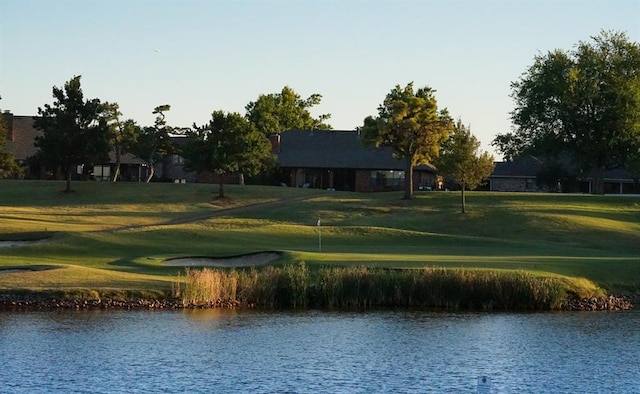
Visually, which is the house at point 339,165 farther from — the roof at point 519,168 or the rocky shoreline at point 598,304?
the rocky shoreline at point 598,304

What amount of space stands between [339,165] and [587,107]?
1107 inches

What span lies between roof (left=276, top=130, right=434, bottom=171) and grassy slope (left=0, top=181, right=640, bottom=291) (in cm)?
1645

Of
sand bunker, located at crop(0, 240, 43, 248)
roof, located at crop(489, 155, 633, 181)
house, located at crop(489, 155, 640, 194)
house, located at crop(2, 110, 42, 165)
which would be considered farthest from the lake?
roof, located at crop(489, 155, 633, 181)

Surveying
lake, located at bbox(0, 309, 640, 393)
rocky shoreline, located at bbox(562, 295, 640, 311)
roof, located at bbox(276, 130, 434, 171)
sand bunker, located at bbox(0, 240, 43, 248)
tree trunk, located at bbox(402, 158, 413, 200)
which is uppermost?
roof, located at bbox(276, 130, 434, 171)

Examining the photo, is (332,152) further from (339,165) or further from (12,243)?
(12,243)

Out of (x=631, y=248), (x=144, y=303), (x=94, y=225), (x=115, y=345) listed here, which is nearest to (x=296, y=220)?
(x=94, y=225)

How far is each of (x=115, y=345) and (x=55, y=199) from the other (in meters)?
62.7

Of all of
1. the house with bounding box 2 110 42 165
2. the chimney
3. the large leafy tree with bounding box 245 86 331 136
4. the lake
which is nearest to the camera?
the lake

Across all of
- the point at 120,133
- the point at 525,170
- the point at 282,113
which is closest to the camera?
the point at 120,133

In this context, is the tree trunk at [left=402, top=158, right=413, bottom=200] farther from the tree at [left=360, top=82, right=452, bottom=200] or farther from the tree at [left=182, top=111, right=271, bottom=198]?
the tree at [left=182, top=111, right=271, bottom=198]

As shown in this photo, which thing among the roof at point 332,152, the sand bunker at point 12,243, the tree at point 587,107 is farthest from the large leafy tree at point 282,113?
the sand bunker at point 12,243

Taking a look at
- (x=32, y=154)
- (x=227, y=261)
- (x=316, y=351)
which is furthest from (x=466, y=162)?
(x=32, y=154)

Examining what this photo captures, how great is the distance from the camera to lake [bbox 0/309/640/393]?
29.9 meters

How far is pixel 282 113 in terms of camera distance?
17138 centimetres
